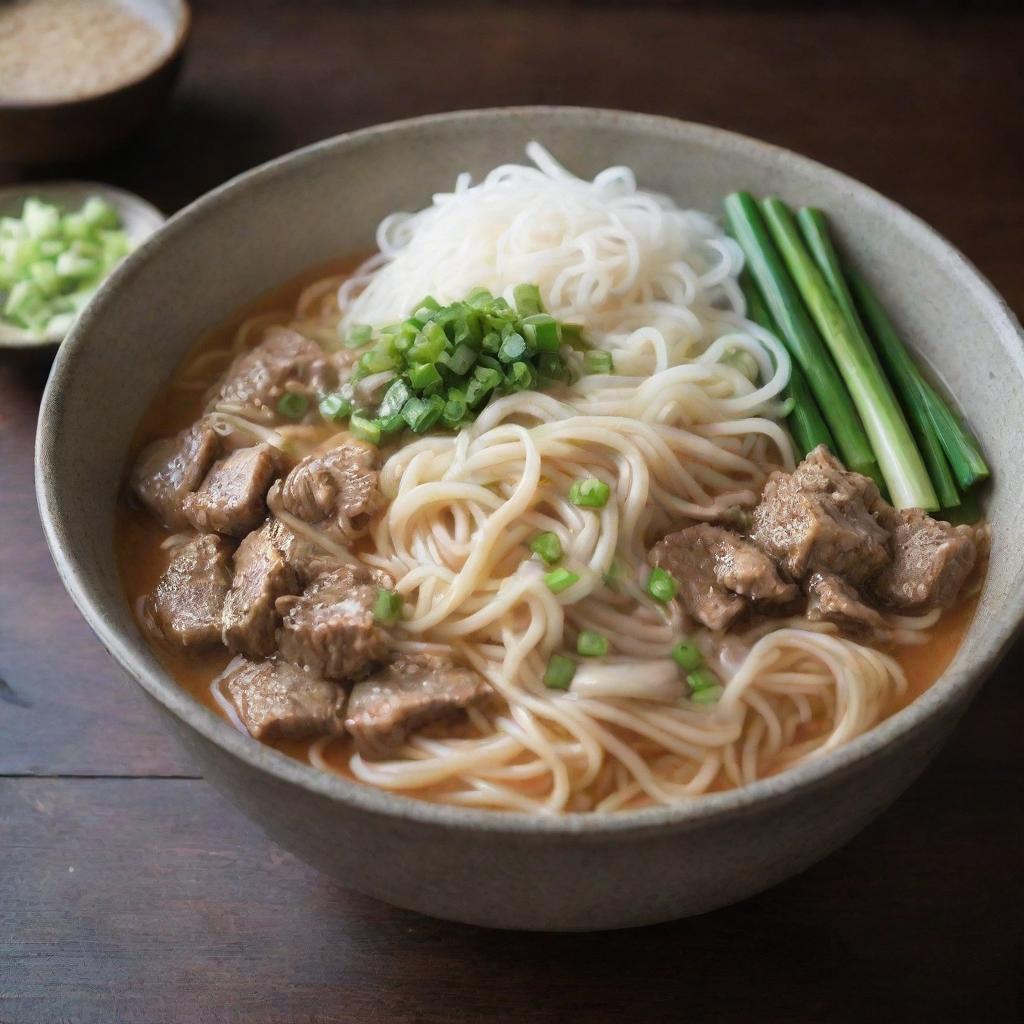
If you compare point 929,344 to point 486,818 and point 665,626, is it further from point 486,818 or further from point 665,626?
point 486,818

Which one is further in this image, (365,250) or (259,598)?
(365,250)

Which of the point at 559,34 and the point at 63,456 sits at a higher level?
the point at 559,34

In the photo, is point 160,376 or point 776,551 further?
point 160,376

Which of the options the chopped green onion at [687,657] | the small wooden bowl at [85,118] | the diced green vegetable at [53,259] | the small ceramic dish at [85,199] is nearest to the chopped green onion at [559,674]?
the chopped green onion at [687,657]

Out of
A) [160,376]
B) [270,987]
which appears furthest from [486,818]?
[160,376]

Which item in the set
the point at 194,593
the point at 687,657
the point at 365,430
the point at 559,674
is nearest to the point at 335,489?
the point at 365,430

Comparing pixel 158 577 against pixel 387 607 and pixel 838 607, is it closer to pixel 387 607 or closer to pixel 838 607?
pixel 387 607

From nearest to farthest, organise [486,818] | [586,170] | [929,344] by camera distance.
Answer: [486,818]
[929,344]
[586,170]

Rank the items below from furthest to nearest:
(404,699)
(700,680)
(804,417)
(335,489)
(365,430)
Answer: (804,417) → (365,430) → (335,489) → (700,680) → (404,699)

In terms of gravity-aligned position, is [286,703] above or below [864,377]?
below
